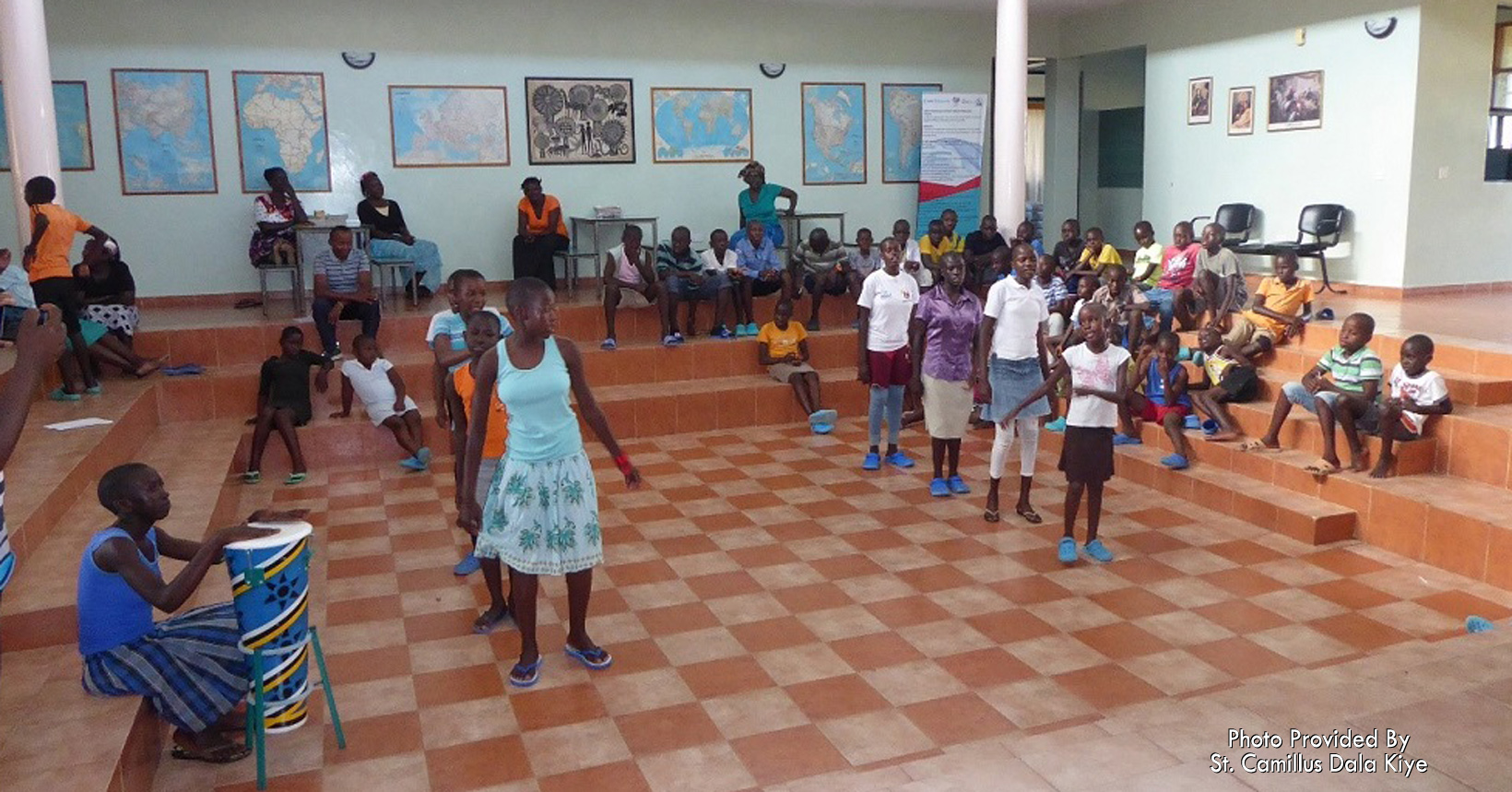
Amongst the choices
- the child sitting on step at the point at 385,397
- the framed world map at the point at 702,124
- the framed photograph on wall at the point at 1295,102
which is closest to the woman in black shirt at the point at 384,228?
the child sitting on step at the point at 385,397

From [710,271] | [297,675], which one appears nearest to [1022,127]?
[710,271]

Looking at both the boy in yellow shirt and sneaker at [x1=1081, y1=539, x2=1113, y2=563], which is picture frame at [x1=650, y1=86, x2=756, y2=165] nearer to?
the boy in yellow shirt

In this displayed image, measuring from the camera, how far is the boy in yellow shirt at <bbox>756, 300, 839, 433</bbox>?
9188mm

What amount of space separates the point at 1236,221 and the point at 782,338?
5.39 m

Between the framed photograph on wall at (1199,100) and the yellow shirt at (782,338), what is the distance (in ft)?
18.8

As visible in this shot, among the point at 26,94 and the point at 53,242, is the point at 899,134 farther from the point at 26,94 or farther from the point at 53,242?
the point at 53,242

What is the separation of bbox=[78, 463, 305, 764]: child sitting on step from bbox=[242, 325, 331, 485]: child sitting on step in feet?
13.4

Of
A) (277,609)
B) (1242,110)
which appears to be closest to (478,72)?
(1242,110)

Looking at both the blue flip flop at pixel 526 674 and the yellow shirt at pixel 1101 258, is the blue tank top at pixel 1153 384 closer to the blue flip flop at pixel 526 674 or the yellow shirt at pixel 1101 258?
the yellow shirt at pixel 1101 258

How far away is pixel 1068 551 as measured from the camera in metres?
5.60

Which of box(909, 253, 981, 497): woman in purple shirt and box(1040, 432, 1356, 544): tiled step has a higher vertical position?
box(909, 253, 981, 497): woman in purple shirt

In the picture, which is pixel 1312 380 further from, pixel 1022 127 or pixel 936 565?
pixel 1022 127

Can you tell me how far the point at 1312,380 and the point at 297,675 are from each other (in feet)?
18.1

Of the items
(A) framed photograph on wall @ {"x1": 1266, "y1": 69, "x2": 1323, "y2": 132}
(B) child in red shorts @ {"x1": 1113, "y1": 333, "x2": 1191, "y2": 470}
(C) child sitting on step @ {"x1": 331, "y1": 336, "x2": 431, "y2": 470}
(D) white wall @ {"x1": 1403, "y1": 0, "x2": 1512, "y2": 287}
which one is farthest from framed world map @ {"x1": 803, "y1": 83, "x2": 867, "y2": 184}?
(C) child sitting on step @ {"x1": 331, "y1": 336, "x2": 431, "y2": 470}
